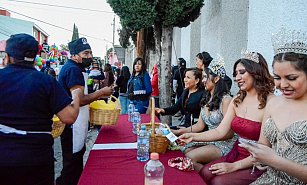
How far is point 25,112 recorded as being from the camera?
2.09 meters

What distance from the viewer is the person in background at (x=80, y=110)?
3197mm

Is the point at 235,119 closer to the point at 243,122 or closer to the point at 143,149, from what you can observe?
the point at 243,122

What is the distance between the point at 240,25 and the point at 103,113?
417 centimetres

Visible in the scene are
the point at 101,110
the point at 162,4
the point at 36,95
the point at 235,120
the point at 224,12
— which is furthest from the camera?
the point at 224,12

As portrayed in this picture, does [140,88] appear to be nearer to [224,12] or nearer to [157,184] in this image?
[224,12]

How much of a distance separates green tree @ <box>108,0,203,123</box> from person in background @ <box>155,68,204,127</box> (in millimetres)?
2074

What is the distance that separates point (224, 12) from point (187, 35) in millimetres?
4972

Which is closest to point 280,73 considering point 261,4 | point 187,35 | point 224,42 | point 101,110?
point 101,110

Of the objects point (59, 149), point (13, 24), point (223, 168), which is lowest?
point (59, 149)

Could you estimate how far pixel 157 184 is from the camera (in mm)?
1806

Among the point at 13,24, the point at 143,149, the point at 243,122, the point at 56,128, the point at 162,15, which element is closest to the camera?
the point at 143,149

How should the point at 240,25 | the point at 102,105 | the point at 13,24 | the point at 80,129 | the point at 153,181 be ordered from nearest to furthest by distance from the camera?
the point at 153,181, the point at 80,129, the point at 102,105, the point at 240,25, the point at 13,24

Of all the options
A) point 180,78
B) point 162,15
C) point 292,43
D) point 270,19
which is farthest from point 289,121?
point 180,78

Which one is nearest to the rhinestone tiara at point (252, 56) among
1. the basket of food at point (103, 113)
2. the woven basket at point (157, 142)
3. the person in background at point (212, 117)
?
the person in background at point (212, 117)
